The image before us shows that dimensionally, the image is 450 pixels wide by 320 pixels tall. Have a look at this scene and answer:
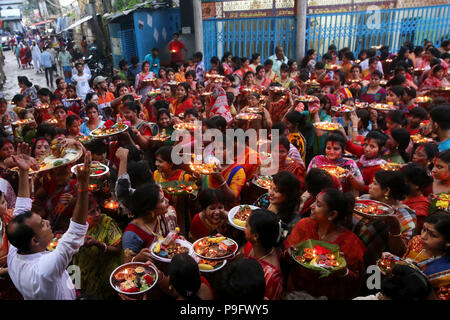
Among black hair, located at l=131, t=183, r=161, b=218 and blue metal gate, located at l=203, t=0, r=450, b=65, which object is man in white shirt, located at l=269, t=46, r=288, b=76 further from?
black hair, located at l=131, t=183, r=161, b=218

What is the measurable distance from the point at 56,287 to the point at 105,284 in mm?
800

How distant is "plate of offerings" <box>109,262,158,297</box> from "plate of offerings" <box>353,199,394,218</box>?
1.89 meters

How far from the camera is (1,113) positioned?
689 cm

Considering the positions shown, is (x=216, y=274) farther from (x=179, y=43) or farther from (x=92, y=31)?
(x=92, y=31)

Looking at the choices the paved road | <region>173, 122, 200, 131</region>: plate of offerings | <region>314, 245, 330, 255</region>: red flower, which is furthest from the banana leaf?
the paved road

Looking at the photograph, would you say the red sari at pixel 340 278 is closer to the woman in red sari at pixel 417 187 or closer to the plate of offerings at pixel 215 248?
the plate of offerings at pixel 215 248

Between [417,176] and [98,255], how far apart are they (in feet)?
10.8

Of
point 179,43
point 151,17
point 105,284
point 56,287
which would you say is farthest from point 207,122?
point 151,17

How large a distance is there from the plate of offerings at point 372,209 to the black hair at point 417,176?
556mm

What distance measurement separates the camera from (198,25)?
13.3 metres

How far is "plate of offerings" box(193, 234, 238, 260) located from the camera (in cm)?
278

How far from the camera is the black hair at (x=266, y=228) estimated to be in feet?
8.41
